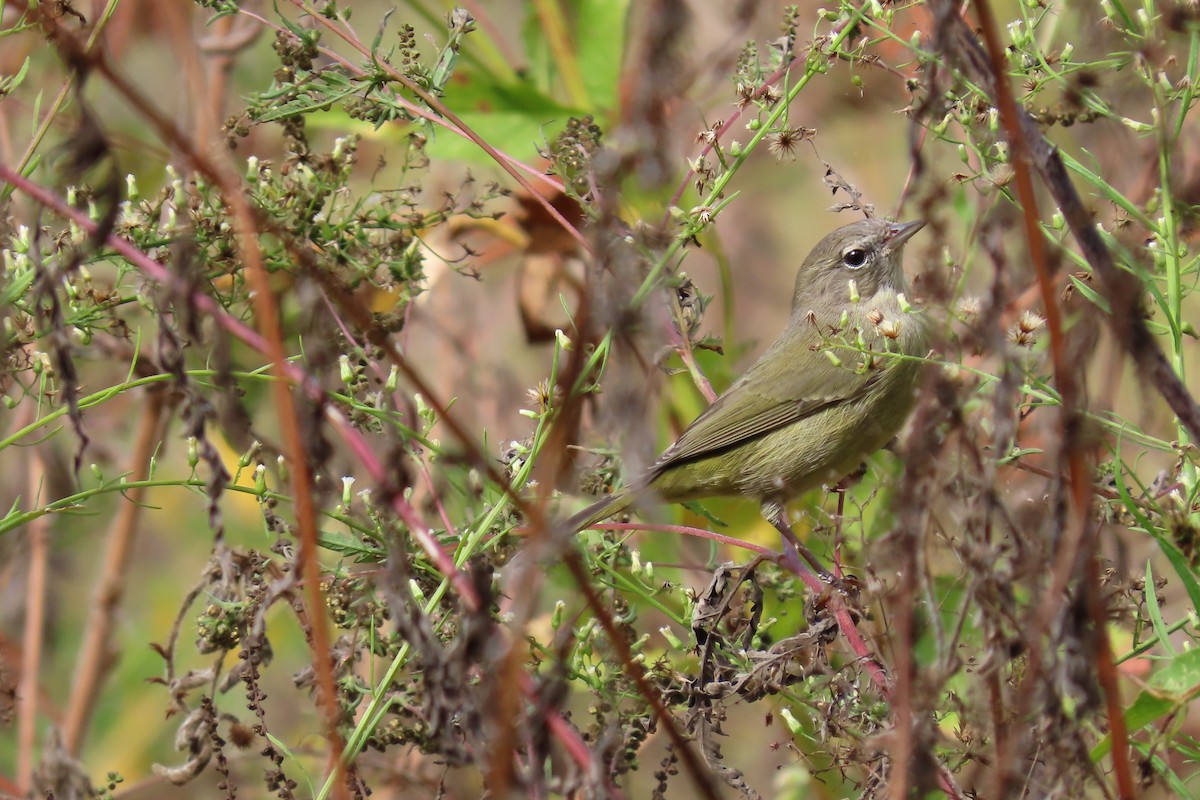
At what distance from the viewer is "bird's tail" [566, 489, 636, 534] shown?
2.53 m

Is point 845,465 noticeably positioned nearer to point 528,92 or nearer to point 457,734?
point 528,92

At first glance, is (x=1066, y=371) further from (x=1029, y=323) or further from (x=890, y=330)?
(x=890, y=330)

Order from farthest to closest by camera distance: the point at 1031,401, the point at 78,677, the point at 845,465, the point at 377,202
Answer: the point at 845,465
the point at 78,677
the point at 377,202
the point at 1031,401

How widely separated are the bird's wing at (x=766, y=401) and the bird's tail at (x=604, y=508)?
86 centimetres

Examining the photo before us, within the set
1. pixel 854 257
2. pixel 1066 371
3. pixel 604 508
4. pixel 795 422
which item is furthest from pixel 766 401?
pixel 1066 371

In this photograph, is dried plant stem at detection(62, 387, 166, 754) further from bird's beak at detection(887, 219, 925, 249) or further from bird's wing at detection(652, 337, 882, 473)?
bird's beak at detection(887, 219, 925, 249)

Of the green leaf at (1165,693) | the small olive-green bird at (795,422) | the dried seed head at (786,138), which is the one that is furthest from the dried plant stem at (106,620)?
the green leaf at (1165,693)

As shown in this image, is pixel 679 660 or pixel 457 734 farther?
pixel 679 660

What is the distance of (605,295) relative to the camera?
103 cm

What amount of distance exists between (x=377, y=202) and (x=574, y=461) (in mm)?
699

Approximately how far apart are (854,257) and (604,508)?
1.89 m

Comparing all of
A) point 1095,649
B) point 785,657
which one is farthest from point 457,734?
point 1095,649

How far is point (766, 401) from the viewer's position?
3.87 metres

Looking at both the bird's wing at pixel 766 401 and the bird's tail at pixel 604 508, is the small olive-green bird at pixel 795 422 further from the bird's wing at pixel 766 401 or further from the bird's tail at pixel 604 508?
the bird's tail at pixel 604 508
